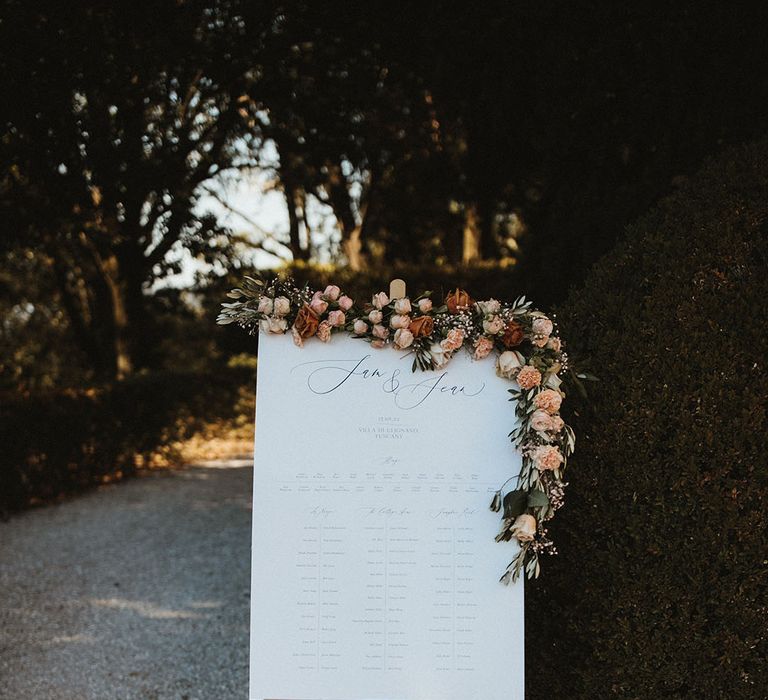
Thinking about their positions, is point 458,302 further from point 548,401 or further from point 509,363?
point 548,401

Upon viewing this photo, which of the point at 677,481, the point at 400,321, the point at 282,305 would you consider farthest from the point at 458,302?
the point at 677,481

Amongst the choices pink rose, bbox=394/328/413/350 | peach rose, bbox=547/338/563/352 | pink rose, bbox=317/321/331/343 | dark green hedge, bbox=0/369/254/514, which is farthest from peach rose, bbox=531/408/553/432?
dark green hedge, bbox=0/369/254/514

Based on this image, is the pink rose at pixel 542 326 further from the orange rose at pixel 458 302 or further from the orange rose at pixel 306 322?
the orange rose at pixel 306 322

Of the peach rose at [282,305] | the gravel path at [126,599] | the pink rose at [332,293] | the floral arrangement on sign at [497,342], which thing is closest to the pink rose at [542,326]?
the floral arrangement on sign at [497,342]

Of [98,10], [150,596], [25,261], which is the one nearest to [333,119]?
[98,10]

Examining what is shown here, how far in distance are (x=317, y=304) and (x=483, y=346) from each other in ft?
1.88

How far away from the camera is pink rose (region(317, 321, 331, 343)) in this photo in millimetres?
2348

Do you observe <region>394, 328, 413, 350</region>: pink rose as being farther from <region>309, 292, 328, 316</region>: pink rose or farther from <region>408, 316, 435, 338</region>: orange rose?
<region>309, 292, 328, 316</region>: pink rose

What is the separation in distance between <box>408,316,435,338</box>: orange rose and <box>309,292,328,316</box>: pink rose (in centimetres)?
30

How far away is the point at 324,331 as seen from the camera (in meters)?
2.35

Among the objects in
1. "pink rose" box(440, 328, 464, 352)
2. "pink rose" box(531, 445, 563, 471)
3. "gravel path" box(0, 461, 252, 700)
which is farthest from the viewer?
"gravel path" box(0, 461, 252, 700)

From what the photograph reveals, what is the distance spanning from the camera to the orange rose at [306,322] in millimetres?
2336

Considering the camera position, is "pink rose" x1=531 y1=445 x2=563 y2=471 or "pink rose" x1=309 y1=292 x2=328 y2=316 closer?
"pink rose" x1=531 y1=445 x2=563 y2=471

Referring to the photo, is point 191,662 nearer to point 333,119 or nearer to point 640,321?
point 640,321
